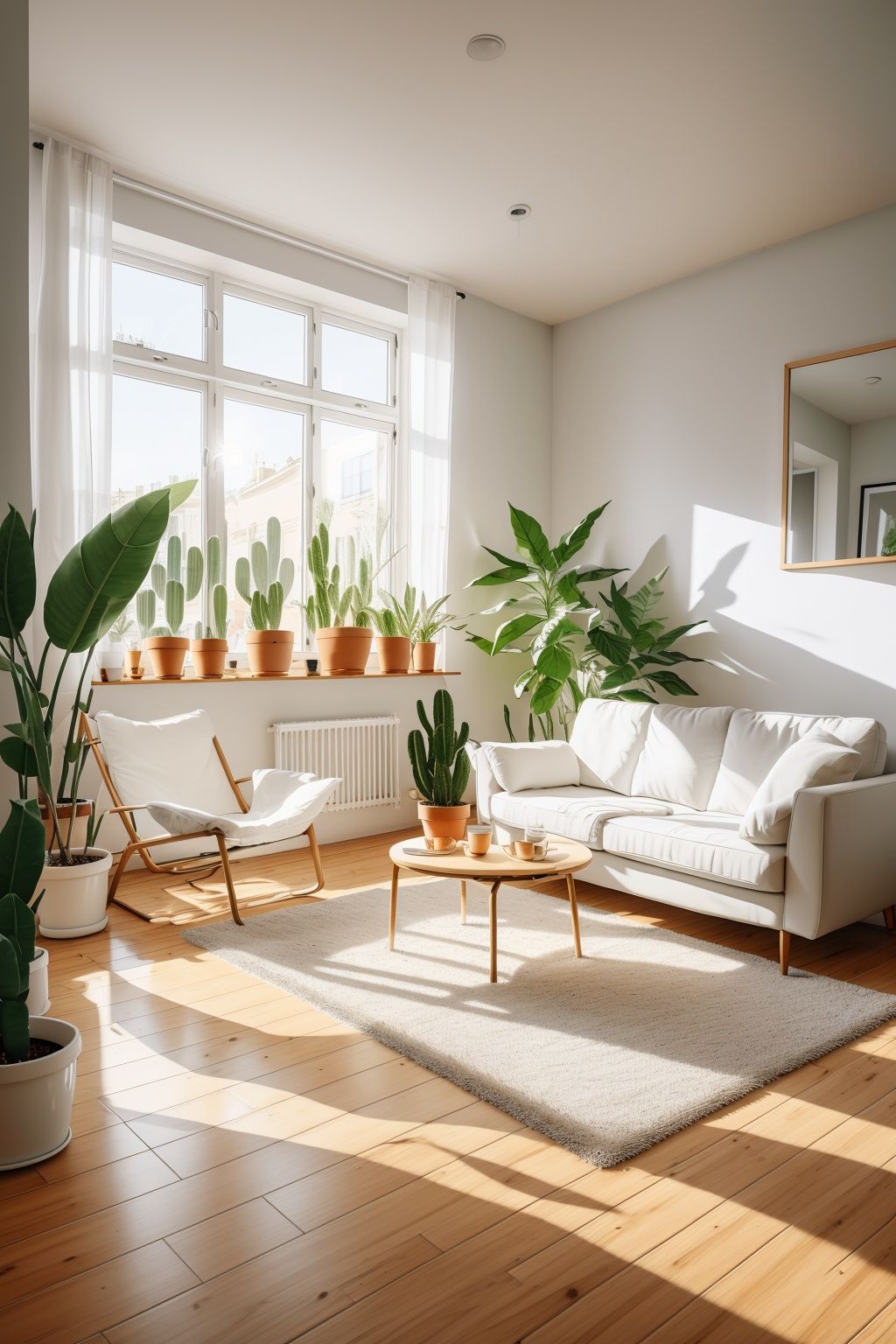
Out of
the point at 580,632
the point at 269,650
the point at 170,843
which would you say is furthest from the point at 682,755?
the point at 170,843

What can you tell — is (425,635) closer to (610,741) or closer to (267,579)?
(267,579)

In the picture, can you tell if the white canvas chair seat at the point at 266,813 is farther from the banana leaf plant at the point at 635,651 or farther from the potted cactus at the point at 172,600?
the banana leaf plant at the point at 635,651

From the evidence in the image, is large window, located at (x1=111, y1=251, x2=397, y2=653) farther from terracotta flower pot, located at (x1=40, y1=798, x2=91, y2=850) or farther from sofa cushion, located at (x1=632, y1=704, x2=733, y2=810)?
sofa cushion, located at (x1=632, y1=704, x2=733, y2=810)

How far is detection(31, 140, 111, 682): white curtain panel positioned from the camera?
3.81 metres

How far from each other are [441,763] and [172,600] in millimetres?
1776

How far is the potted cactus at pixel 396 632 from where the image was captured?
5.05 metres

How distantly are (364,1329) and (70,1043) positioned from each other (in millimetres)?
907

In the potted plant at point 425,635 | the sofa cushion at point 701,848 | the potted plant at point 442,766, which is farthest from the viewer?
the potted plant at point 425,635

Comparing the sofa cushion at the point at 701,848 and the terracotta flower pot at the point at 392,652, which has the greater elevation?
the terracotta flower pot at the point at 392,652

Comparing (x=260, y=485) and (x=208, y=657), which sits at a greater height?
(x=260, y=485)

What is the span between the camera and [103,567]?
259 cm

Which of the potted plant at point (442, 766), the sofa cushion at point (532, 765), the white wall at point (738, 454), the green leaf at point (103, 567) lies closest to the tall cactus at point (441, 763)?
the potted plant at point (442, 766)

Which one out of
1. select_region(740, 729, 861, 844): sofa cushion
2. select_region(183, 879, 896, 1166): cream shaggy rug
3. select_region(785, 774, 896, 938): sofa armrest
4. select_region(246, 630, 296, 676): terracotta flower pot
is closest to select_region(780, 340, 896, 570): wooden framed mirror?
select_region(740, 729, 861, 844): sofa cushion

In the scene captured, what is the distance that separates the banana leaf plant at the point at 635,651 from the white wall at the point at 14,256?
3.09 metres
